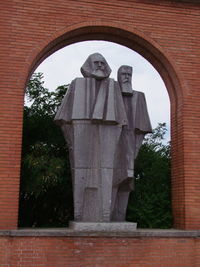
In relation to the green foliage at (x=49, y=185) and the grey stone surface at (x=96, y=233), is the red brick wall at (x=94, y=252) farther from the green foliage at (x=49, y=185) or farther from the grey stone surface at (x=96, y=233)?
the green foliage at (x=49, y=185)

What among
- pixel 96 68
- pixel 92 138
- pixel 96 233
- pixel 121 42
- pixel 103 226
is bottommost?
pixel 96 233

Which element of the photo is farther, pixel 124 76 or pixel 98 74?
pixel 124 76

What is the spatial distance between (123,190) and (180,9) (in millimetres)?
3812

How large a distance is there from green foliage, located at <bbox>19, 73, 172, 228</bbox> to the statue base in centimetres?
134

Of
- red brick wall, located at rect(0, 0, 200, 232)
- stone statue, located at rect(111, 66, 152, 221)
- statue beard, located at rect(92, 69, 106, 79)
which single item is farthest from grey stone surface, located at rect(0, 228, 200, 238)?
statue beard, located at rect(92, 69, 106, 79)

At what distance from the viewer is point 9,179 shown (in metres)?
6.86

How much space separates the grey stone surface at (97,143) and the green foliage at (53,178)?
3.31 ft

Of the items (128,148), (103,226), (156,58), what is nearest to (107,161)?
(128,148)

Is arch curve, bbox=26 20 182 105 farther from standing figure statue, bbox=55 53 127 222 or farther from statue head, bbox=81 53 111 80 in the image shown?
Answer: standing figure statue, bbox=55 53 127 222

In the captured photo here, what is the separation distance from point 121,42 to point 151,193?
3.24 meters

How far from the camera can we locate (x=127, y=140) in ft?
25.4

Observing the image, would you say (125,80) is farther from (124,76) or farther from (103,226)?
(103,226)

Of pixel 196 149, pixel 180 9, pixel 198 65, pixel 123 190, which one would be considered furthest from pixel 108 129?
pixel 180 9

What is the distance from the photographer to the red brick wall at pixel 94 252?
21.4 ft
